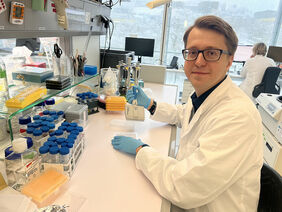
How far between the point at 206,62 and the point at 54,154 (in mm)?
758

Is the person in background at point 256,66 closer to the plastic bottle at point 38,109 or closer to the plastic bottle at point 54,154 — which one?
the plastic bottle at point 38,109

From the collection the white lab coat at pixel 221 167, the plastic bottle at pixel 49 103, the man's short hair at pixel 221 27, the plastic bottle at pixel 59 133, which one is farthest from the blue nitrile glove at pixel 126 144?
the man's short hair at pixel 221 27

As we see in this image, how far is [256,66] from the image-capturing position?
145 inches

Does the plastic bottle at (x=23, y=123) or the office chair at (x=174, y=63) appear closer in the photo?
the plastic bottle at (x=23, y=123)

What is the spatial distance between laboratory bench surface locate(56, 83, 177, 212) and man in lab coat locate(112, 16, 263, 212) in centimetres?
5

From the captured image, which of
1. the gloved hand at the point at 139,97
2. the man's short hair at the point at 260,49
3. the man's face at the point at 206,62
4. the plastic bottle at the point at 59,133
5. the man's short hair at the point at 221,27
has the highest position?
the man's short hair at the point at 260,49

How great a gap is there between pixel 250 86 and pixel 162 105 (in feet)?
10.3

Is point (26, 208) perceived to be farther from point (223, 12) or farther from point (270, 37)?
point (270, 37)

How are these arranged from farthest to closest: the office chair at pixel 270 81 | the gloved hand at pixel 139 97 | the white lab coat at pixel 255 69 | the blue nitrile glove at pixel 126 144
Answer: the white lab coat at pixel 255 69, the office chair at pixel 270 81, the gloved hand at pixel 139 97, the blue nitrile glove at pixel 126 144

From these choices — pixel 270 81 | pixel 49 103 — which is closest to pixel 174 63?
pixel 270 81

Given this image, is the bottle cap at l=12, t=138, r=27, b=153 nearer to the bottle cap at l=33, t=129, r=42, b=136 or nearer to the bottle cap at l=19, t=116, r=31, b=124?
the bottle cap at l=33, t=129, r=42, b=136

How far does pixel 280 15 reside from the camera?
3.99 m

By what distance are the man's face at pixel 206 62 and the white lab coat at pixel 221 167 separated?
0.42ft

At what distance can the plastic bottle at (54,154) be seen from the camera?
31.5 inches
